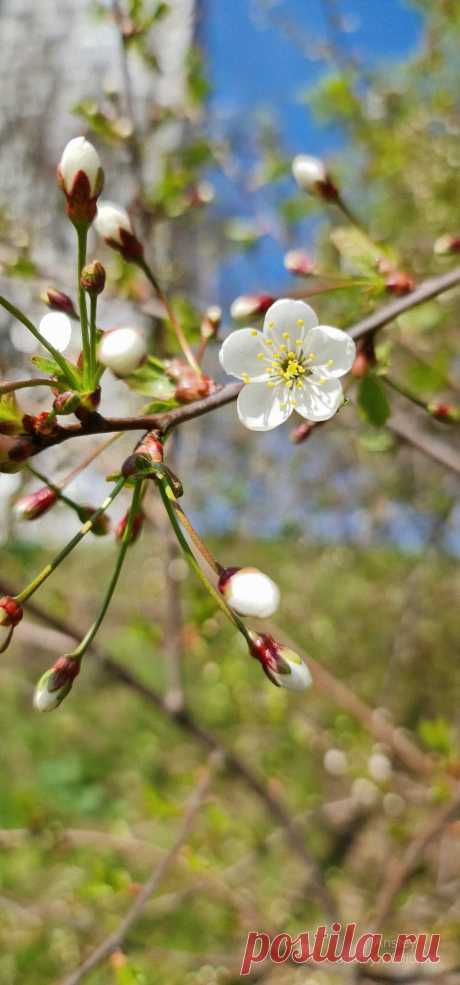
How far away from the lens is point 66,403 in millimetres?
518

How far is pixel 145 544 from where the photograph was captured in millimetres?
3205

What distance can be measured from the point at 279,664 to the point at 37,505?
0.26 m

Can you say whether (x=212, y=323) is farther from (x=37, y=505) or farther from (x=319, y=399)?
(x=37, y=505)

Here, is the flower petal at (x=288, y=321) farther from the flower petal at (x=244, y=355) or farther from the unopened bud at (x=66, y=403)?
the unopened bud at (x=66, y=403)

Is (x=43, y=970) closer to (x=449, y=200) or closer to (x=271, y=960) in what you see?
(x=271, y=960)

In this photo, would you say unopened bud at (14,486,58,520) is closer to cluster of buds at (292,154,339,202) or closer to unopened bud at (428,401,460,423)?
unopened bud at (428,401,460,423)

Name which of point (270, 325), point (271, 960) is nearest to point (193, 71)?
point (270, 325)

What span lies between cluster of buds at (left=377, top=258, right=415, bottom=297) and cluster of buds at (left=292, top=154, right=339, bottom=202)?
0.17m

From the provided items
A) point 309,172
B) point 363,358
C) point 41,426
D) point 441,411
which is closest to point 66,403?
point 41,426

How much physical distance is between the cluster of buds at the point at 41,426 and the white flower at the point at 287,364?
0.18 meters

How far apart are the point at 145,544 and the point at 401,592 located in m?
1.11

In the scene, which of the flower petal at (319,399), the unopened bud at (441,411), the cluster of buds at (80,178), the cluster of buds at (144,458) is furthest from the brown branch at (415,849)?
the cluster of buds at (80,178)

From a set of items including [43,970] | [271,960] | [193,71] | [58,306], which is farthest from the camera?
[43,970]

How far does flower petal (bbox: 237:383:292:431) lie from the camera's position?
660 millimetres
